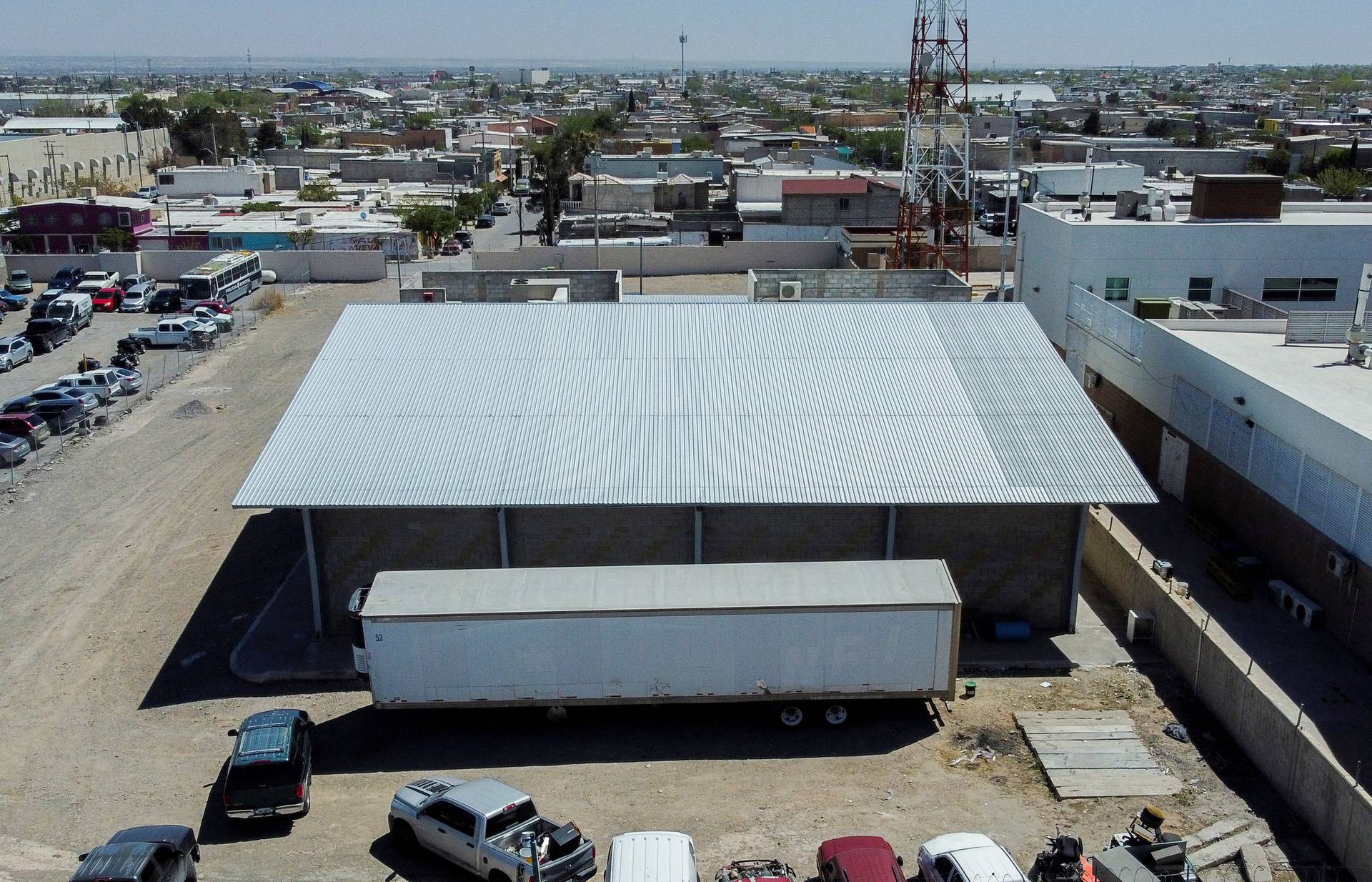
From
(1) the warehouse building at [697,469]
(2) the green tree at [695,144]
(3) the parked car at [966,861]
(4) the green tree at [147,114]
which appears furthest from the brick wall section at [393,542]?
(4) the green tree at [147,114]

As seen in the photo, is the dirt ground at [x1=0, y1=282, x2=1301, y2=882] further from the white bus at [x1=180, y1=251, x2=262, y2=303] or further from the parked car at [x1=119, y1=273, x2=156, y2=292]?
the parked car at [x1=119, y1=273, x2=156, y2=292]

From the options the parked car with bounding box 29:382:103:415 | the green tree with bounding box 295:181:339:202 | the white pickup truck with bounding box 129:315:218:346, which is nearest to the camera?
the parked car with bounding box 29:382:103:415

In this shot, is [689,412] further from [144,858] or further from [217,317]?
[217,317]

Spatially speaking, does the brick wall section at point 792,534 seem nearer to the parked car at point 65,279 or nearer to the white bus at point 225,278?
the white bus at point 225,278

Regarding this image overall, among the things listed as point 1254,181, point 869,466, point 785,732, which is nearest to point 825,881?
point 785,732

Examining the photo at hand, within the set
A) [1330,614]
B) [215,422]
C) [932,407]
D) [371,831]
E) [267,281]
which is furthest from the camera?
[267,281]

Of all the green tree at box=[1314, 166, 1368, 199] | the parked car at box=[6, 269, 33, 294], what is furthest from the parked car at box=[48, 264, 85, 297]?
the green tree at box=[1314, 166, 1368, 199]

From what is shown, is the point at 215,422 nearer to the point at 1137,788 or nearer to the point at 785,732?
the point at 785,732
